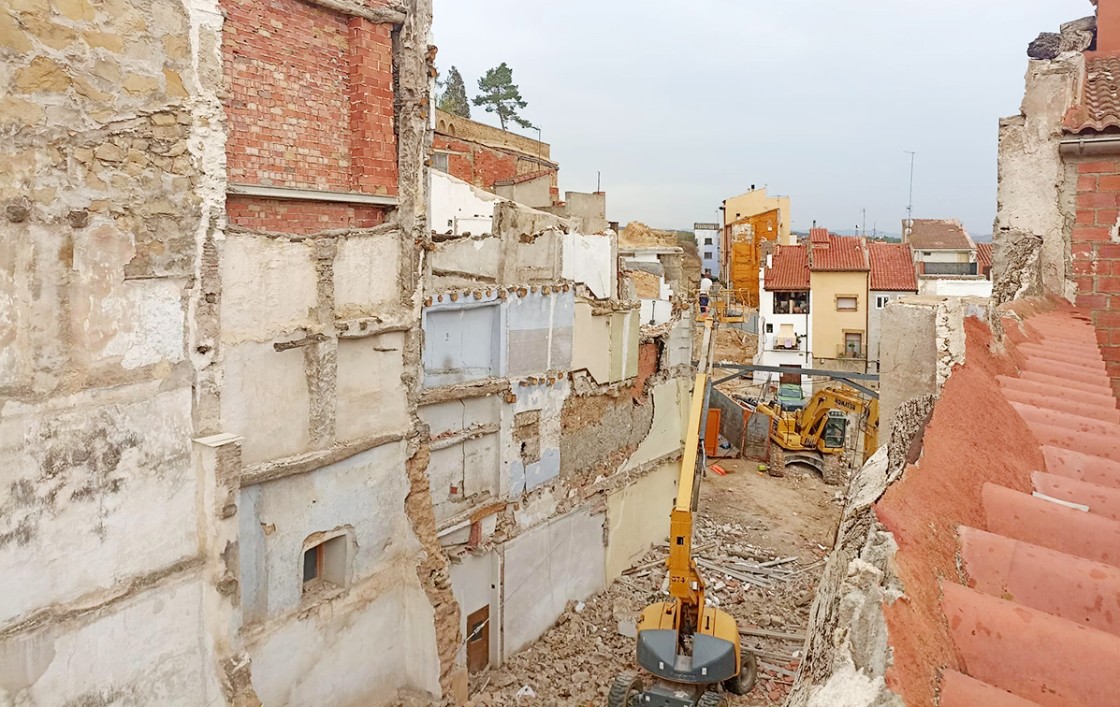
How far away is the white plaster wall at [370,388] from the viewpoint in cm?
840

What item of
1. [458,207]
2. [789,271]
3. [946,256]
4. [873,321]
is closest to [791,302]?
[789,271]

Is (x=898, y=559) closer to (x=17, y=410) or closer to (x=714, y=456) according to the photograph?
(x=17, y=410)

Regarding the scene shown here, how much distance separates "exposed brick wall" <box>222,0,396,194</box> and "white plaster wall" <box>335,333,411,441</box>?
1.73m

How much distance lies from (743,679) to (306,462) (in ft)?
24.7

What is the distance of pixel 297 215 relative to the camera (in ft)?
26.0

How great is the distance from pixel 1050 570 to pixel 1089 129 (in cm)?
678

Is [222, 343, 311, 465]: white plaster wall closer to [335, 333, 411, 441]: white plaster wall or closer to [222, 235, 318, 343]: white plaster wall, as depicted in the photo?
[222, 235, 318, 343]: white plaster wall

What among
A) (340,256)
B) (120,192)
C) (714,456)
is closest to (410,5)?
(340,256)

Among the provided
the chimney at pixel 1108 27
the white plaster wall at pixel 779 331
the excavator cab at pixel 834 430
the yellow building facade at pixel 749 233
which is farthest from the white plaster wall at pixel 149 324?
the yellow building facade at pixel 749 233

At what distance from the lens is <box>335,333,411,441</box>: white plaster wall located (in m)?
8.40

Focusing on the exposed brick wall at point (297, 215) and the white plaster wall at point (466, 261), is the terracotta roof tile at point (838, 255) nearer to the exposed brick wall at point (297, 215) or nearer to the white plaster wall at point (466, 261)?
the white plaster wall at point (466, 261)

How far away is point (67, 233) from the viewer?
575cm

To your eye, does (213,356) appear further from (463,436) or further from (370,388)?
(463,436)

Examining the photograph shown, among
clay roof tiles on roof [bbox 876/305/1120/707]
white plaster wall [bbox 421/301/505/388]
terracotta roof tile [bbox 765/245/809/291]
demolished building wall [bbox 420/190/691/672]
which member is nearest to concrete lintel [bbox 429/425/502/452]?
demolished building wall [bbox 420/190/691/672]
